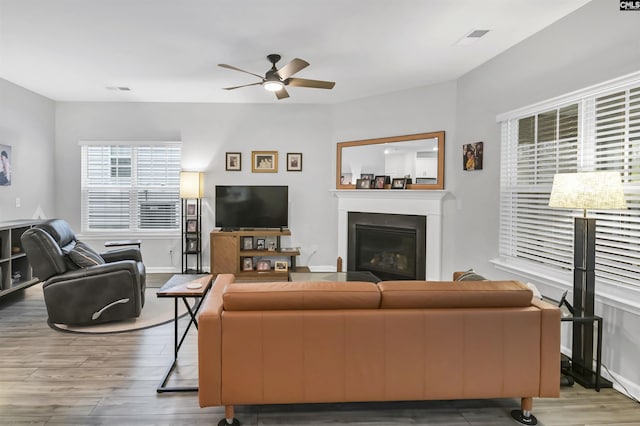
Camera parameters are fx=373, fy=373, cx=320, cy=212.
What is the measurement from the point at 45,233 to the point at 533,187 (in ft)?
15.3

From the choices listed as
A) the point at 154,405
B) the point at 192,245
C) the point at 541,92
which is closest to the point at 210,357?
the point at 154,405

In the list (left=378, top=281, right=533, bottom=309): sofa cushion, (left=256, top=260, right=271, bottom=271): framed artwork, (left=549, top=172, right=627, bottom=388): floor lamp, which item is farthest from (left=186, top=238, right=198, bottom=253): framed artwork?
(left=549, top=172, right=627, bottom=388): floor lamp

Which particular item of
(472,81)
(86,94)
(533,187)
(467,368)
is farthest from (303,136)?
(467,368)

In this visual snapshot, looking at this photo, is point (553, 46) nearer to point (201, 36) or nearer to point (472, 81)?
point (472, 81)

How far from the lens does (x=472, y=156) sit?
172 inches

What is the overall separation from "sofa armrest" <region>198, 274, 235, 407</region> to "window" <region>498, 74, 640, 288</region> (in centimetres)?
270

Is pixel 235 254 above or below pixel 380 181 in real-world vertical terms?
below

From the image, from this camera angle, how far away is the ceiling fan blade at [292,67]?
10.8ft

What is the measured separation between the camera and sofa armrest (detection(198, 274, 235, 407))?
198 centimetres

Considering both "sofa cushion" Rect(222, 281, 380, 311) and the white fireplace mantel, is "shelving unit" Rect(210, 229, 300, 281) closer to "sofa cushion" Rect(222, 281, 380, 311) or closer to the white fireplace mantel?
the white fireplace mantel

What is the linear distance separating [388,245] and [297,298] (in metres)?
3.70

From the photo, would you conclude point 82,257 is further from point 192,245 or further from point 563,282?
point 563,282

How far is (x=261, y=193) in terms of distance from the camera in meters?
5.96

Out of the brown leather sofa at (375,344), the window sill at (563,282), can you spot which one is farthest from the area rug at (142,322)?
the window sill at (563,282)
